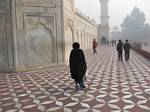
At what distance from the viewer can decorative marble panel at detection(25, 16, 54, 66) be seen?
9930mm

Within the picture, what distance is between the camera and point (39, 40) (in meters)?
10.3

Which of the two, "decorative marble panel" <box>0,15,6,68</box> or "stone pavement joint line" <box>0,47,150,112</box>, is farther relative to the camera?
"decorative marble panel" <box>0,15,6,68</box>

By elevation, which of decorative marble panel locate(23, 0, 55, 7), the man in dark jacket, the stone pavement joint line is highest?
decorative marble panel locate(23, 0, 55, 7)

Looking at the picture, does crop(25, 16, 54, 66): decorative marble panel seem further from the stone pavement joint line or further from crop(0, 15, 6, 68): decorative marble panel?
the stone pavement joint line

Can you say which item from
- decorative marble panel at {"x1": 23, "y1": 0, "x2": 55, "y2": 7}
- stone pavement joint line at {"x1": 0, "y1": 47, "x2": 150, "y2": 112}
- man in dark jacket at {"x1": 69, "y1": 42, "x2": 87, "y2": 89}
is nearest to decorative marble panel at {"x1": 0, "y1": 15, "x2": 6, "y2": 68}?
decorative marble panel at {"x1": 23, "y1": 0, "x2": 55, "y2": 7}

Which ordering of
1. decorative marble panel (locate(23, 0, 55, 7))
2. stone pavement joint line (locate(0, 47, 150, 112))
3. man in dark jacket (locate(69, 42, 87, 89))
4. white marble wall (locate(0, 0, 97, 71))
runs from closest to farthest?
1. stone pavement joint line (locate(0, 47, 150, 112))
2. man in dark jacket (locate(69, 42, 87, 89))
3. white marble wall (locate(0, 0, 97, 71))
4. decorative marble panel (locate(23, 0, 55, 7))

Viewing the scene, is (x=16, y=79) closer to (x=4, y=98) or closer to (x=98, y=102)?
(x=4, y=98)

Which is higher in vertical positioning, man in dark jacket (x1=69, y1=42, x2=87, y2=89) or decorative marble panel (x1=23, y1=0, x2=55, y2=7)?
decorative marble panel (x1=23, y1=0, x2=55, y2=7)

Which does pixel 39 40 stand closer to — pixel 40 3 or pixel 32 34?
pixel 32 34

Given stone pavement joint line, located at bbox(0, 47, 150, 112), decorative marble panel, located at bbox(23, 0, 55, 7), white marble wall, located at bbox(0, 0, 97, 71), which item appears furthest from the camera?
decorative marble panel, located at bbox(23, 0, 55, 7)

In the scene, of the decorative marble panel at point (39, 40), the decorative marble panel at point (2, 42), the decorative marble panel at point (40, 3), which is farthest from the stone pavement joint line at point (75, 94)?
the decorative marble panel at point (40, 3)

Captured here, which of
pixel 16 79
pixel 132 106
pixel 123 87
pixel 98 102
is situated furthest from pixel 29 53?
pixel 132 106

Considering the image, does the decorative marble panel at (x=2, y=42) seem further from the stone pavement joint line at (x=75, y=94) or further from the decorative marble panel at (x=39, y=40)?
the stone pavement joint line at (x=75, y=94)

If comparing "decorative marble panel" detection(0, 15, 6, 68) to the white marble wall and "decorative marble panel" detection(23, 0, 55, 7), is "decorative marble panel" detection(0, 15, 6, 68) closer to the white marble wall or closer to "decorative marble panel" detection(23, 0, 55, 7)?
the white marble wall
